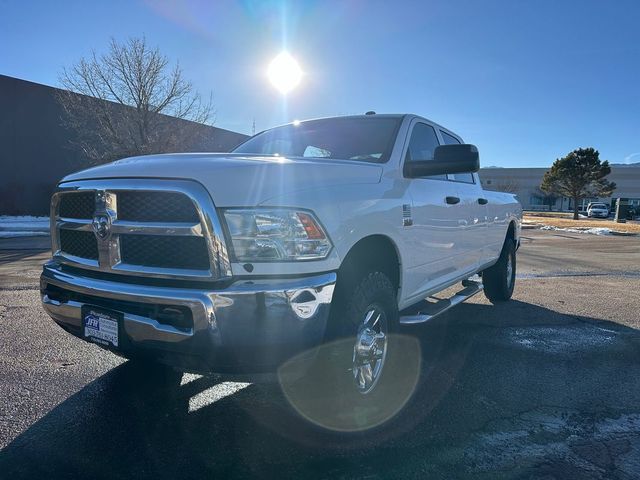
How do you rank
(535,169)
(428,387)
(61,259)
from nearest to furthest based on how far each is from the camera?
1. (61,259)
2. (428,387)
3. (535,169)

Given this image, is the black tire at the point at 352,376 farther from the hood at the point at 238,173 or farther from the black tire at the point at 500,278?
the black tire at the point at 500,278

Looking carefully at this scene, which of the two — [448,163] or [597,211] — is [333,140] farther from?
[597,211]

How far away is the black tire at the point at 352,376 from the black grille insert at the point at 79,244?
1435 mm

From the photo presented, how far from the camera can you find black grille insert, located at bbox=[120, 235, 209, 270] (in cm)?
250

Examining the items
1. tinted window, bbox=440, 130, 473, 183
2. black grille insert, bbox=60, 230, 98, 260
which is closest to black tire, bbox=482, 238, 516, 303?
tinted window, bbox=440, 130, 473, 183

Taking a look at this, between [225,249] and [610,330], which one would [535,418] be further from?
[610,330]

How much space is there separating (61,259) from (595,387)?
3.94 m

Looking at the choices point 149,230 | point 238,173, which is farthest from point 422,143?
point 149,230

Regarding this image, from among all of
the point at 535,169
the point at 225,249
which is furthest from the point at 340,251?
the point at 535,169

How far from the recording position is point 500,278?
6.79m

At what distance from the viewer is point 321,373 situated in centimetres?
272

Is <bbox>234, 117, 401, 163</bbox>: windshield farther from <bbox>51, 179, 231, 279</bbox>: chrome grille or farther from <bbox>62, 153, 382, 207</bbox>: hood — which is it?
<bbox>51, 179, 231, 279</bbox>: chrome grille

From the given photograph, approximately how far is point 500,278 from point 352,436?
180 inches

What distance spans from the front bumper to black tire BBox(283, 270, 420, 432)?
20 centimetres
